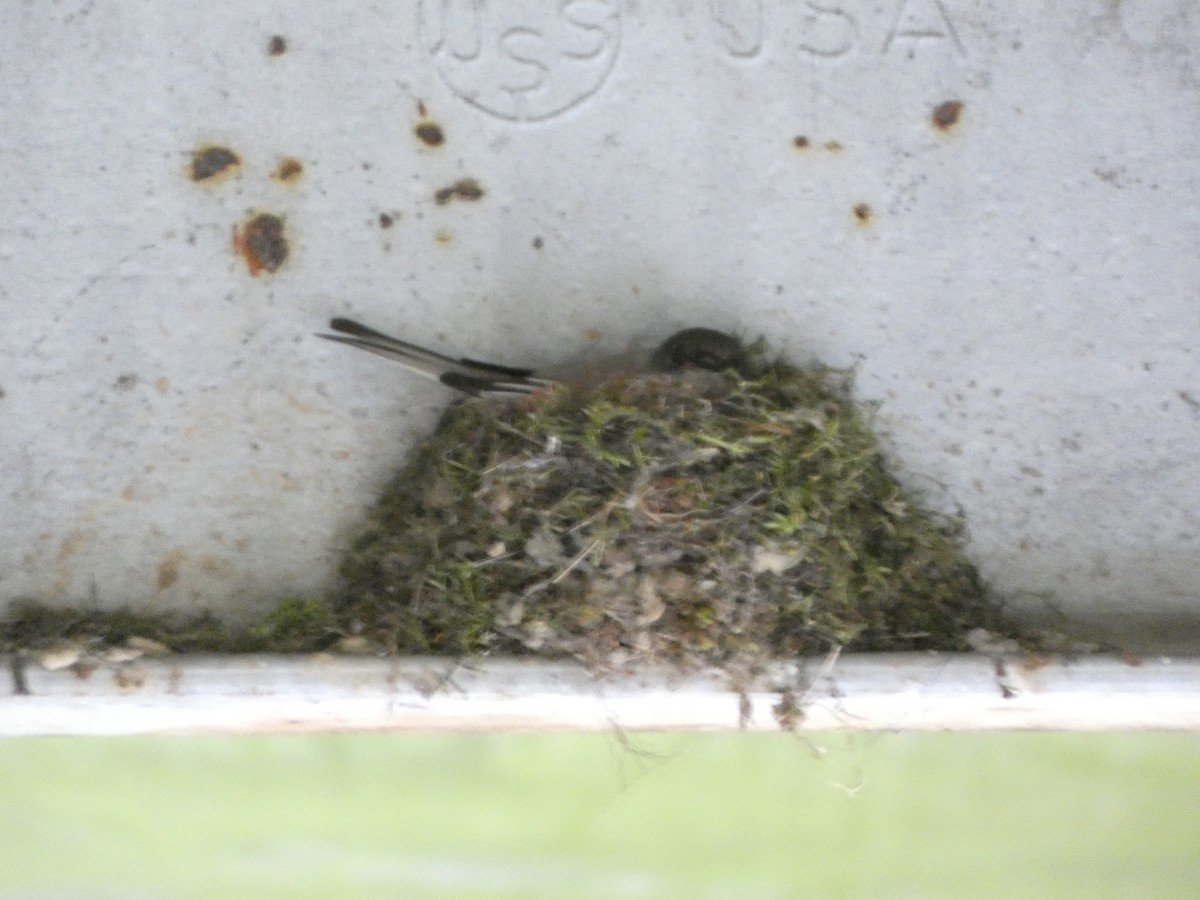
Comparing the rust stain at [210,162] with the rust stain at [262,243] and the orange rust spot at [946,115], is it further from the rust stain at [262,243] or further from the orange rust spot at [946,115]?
the orange rust spot at [946,115]

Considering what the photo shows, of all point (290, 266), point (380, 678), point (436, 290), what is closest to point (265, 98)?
point (290, 266)

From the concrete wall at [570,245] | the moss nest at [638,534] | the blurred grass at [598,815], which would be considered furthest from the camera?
the blurred grass at [598,815]

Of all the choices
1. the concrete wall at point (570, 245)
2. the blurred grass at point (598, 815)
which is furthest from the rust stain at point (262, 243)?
the blurred grass at point (598, 815)

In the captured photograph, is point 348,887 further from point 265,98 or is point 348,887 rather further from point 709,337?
point 265,98

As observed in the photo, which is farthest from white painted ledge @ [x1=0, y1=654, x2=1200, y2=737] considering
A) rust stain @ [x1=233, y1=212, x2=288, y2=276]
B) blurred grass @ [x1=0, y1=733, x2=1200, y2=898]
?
rust stain @ [x1=233, y1=212, x2=288, y2=276]

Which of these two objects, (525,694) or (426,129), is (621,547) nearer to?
(525,694)

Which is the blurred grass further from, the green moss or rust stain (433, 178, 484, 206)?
rust stain (433, 178, 484, 206)
